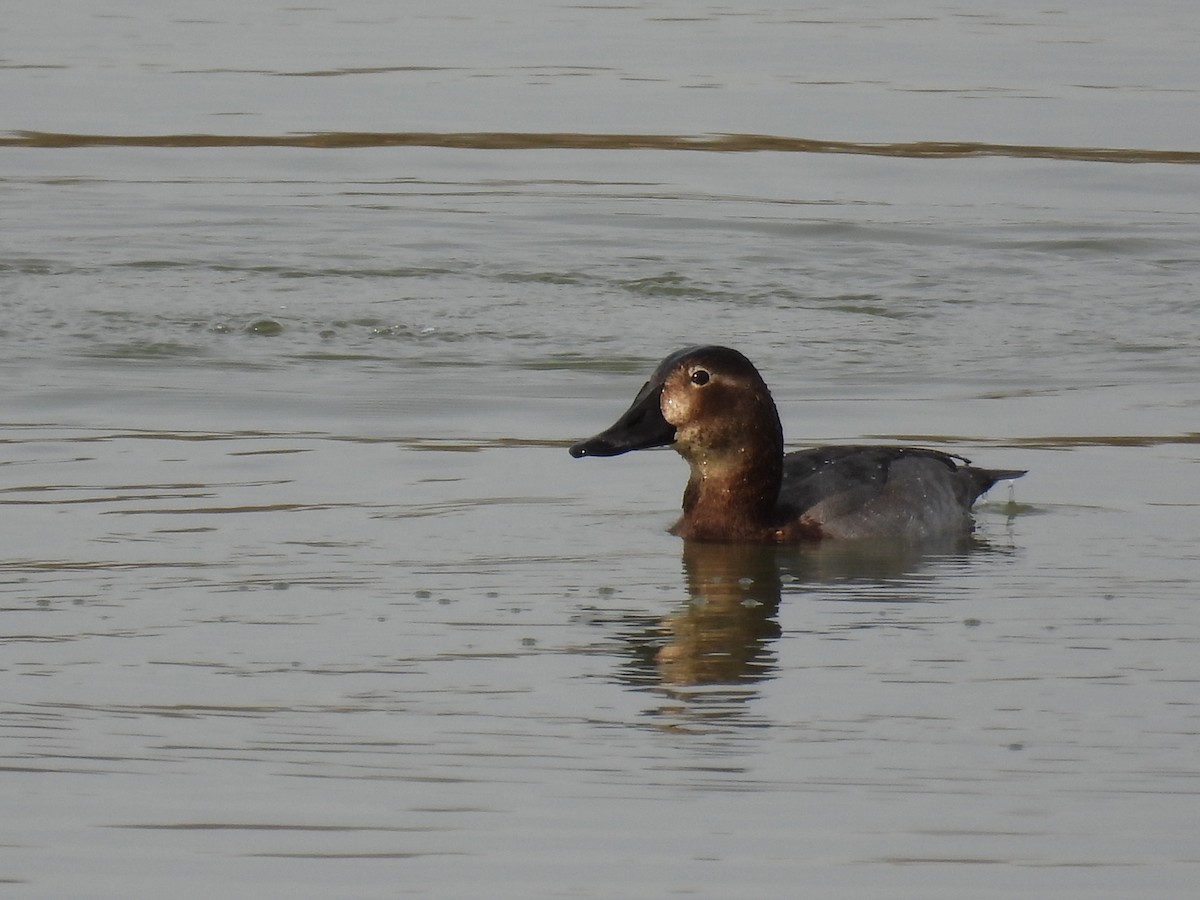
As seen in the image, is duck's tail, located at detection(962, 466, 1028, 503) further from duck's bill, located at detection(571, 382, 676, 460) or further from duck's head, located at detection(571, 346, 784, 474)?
duck's bill, located at detection(571, 382, 676, 460)

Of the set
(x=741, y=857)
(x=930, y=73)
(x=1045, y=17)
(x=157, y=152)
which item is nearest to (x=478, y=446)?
(x=741, y=857)

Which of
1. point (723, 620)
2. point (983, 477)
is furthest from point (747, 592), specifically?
point (983, 477)

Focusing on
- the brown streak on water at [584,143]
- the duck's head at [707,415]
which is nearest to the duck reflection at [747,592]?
the duck's head at [707,415]

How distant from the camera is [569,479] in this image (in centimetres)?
992

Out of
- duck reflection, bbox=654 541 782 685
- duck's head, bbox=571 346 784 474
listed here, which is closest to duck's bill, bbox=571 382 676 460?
duck's head, bbox=571 346 784 474

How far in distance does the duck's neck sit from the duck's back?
0.34 feet

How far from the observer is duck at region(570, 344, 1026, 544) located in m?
9.24

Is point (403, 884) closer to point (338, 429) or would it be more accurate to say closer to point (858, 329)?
point (338, 429)

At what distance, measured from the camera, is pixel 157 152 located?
18.7m

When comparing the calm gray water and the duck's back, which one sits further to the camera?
the duck's back

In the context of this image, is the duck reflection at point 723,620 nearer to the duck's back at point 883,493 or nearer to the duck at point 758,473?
the duck at point 758,473

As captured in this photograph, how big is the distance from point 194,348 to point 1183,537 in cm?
557

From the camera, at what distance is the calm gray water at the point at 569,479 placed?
582cm

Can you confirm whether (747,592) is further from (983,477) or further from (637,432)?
(983,477)
